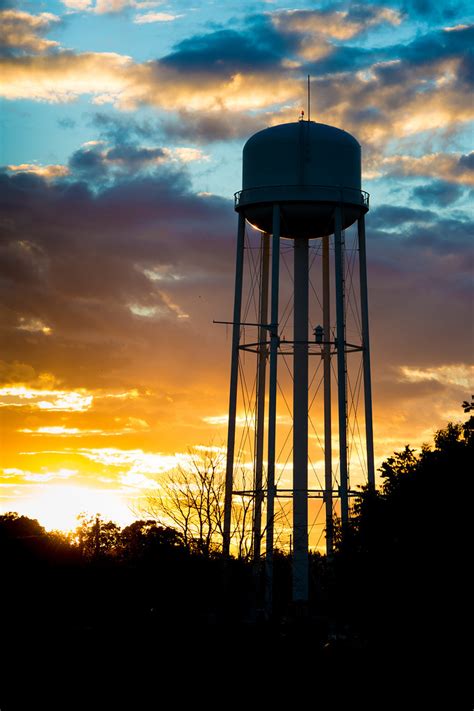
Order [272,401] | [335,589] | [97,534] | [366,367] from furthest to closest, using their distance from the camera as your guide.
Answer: [97,534], [366,367], [272,401], [335,589]

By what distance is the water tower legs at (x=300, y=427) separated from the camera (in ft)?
146

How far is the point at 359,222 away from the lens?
44.2 meters

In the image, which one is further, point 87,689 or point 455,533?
point 87,689

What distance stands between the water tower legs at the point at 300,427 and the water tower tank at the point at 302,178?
1.99 meters

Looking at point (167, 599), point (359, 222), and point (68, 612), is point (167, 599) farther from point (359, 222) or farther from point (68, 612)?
point (359, 222)

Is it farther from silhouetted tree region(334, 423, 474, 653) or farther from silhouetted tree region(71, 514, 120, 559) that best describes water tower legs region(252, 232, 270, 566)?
silhouetted tree region(71, 514, 120, 559)

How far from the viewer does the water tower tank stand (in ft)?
142

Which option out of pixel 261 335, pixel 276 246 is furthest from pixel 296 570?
pixel 276 246

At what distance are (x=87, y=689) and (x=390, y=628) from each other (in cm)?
845

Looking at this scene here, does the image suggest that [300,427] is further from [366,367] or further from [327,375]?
[366,367]

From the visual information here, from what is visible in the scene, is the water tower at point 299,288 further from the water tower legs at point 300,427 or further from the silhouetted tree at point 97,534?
the silhouetted tree at point 97,534

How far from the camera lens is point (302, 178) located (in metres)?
43.4

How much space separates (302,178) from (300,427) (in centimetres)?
913

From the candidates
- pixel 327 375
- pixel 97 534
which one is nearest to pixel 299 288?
pixel 327 375
